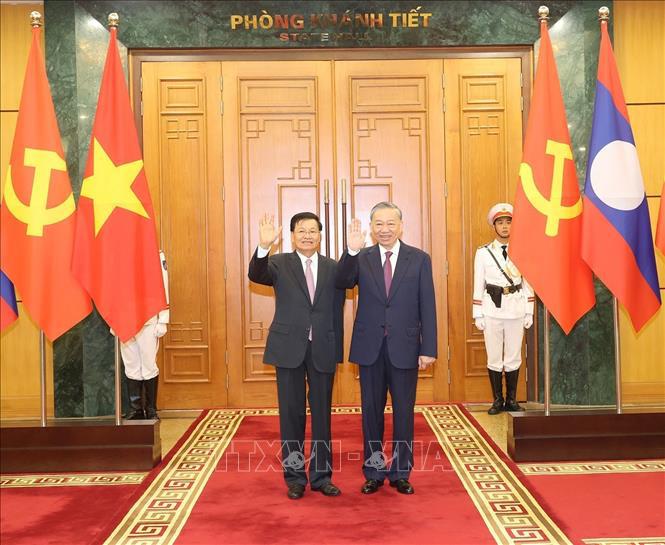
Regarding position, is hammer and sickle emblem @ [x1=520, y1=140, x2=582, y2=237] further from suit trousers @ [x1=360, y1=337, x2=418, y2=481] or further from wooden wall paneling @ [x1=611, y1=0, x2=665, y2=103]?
wooden wall paneling @ [x1=611, y1=0, x2=665, y2=103]

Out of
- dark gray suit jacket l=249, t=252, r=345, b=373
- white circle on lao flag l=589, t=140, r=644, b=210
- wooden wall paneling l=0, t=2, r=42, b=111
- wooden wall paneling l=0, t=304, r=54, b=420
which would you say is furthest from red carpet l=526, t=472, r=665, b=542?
wooden wall paneling l=0, t=2, r=42, b=111

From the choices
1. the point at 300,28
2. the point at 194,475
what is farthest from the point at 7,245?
the point at 300,28

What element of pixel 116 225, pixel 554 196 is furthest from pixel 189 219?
pixel 554 196

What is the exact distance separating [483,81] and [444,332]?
2.26 meters

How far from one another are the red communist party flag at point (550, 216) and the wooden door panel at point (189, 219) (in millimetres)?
2806

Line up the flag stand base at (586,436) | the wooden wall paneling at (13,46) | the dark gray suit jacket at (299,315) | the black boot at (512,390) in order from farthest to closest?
the wooden wall paneling at (13,46) < the black boot at (512,390) < the flag stand base at (586,436) < the dark gray suit jacket at (299,315)

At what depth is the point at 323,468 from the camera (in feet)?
12.0

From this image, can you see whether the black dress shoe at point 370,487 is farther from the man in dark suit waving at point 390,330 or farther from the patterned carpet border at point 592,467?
the patterned carpet border at point 592,467

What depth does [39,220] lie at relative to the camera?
405 centimetres

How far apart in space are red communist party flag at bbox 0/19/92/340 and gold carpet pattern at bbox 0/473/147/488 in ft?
2.77

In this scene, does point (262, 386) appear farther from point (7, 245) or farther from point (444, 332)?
point (7, 245)

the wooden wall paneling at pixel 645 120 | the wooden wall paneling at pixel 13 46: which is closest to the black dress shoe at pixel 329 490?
the wooden wall paneling at pixel 645 120

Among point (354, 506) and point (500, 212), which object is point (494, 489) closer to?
point (354, 506)

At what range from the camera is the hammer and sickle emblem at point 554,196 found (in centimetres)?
418
